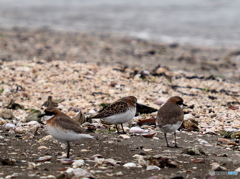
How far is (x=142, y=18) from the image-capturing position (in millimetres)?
27641

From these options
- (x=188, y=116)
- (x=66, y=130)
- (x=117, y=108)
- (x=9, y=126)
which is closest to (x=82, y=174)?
(x=66, y=130)

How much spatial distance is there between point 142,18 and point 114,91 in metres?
18.1

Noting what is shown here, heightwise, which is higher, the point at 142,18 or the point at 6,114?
the point at 142,18

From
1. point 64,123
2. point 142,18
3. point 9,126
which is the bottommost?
point 9,126

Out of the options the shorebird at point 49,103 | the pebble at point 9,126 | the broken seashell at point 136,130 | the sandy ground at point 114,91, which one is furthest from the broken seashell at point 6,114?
the broken seashell at point 136,130

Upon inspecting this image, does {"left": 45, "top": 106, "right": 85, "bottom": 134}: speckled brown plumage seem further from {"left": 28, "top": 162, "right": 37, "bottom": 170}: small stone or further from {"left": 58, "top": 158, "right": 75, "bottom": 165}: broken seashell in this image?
{"left": 28, "top": 162, "right": 37, "bottom": 170}: small stone

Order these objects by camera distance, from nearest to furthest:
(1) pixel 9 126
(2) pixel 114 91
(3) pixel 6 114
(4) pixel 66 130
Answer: (4) pixel 66 130
(1) pixel 9 126
(3) pixel 6 114
(2) pixel 114 91

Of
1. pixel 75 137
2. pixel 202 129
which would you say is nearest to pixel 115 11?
pixel 202 129

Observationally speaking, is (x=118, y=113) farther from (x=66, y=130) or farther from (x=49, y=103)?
(x=49, y=103)

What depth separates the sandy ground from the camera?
542 centimetres

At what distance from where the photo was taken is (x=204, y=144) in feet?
22.2

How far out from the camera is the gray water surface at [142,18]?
2238 centimetres

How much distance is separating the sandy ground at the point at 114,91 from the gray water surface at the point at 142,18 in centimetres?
279

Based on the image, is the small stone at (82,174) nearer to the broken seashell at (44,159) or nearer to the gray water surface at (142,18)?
the broken seashell at (44,159)
